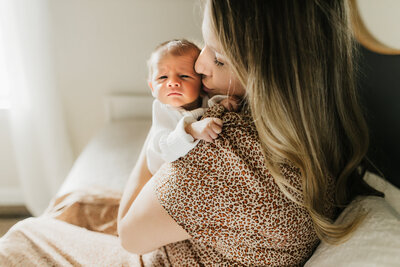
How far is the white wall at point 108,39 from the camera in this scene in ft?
5.98

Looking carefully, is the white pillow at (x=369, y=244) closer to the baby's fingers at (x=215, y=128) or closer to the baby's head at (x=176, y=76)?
the baby's fingers at (x=215, y=128)

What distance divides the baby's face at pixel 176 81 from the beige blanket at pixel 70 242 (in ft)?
1.43

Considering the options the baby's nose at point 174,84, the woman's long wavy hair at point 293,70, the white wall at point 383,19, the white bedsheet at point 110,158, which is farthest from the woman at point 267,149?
the white bedsheet at point 110,158

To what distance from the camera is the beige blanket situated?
906 mm

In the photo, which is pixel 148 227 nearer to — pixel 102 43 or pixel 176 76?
pixel 176 76

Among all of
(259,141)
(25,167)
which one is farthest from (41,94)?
(259,141)

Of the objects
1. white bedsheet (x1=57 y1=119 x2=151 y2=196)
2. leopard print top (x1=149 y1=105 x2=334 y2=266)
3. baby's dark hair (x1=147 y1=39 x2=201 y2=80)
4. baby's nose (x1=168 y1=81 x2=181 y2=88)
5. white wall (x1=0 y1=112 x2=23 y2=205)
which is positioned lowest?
white wall (x1=0 y1=112 x2=23 y2=205)

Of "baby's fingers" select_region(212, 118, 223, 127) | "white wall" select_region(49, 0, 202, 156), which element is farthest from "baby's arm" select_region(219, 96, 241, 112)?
"white wall" select_region(49, 0, 202, 156)

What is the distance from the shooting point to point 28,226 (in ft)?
3.26

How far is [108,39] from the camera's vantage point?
1892 mm

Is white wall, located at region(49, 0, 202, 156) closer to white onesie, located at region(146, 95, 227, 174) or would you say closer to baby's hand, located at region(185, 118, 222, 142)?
white onesie, located at region(146, 95, 227, 174)

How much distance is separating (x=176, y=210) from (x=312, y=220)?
0.32 meters

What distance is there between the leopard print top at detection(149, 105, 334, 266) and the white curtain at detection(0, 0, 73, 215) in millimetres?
1320

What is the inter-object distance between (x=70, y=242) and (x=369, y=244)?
81 cm
